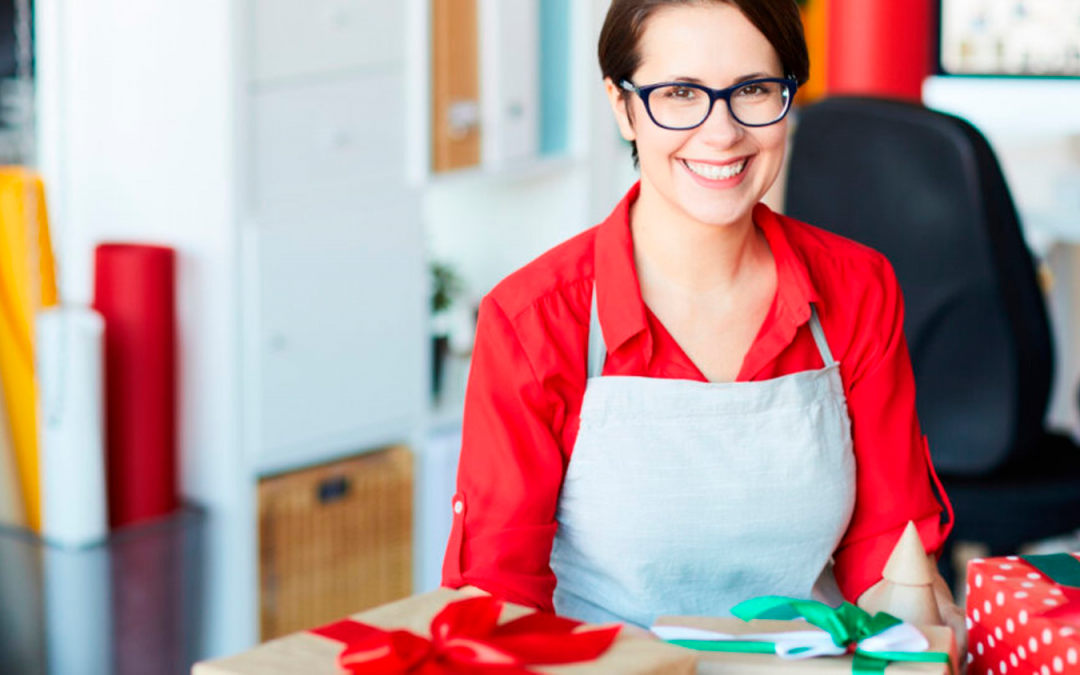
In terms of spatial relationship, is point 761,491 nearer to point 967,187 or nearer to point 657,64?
point 657,64

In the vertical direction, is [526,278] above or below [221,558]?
above

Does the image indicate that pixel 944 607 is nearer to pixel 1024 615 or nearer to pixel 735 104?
pixel 1024 615

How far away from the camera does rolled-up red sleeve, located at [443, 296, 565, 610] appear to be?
1149mm

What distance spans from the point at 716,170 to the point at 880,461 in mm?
287

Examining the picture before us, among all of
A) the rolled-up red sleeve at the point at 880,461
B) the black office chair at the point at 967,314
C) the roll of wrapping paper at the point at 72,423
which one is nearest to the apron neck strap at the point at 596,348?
the rolled-up red sleeve at the point at 880,461

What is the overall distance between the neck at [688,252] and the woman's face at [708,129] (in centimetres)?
2

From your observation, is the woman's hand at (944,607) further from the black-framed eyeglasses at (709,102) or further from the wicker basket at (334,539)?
the wicker basket at (334,539)

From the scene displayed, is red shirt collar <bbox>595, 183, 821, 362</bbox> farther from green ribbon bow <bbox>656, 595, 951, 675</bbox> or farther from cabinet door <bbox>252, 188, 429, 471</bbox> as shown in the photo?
cabinet door <bbox>252, 188, 429, 471</bbox>

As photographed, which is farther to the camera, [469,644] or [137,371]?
[137,371]

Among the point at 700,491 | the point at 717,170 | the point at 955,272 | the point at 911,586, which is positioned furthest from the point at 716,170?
the point at 955,272

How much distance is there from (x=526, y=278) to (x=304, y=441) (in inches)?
52.1

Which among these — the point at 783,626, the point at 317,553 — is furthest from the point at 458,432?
the point at 783,626

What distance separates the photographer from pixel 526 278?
122 centimetres

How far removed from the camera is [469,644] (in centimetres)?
81
